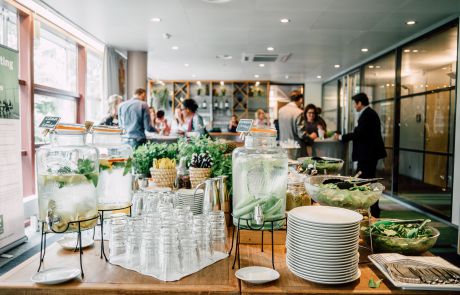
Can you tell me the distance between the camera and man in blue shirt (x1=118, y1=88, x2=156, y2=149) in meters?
5.57

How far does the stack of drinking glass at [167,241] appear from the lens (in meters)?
1.18

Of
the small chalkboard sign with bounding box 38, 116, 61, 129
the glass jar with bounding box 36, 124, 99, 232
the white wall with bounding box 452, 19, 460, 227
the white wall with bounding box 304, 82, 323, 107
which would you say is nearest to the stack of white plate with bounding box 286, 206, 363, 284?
the glass jar with bounding box 36, 124, 99, 232

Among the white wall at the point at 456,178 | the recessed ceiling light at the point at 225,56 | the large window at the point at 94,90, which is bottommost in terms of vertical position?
the white wall at the point at 456,178

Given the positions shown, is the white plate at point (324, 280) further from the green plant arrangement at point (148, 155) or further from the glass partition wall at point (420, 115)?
the glass partition wall at point (420, 115)

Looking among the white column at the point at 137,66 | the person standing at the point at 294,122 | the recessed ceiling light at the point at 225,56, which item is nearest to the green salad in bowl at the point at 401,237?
the person standing at the point at 294,122

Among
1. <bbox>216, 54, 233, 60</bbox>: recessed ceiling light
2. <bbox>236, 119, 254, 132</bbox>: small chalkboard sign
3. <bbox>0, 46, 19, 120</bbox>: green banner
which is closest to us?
<bbox>236, 119, 254, 132</bbox>: small chalkboard sign

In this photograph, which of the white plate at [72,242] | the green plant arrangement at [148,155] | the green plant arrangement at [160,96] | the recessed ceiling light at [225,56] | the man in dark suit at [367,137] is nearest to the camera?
the white plate at [72,242]

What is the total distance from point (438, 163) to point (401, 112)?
1.45 metres

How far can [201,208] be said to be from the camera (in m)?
1.66

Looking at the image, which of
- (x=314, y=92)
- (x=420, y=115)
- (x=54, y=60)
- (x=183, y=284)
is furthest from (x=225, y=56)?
(x=183, y=284)

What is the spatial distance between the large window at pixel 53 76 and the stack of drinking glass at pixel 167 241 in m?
3.99

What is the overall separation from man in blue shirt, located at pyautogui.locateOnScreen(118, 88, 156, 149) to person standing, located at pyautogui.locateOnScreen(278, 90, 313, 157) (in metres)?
2.12

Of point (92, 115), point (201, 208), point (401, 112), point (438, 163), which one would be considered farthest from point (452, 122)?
point (92, 115)

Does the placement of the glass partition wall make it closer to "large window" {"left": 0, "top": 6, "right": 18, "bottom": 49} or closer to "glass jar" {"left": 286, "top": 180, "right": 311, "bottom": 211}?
"glass jar" {"left": 286, "top": 180, "right": 311, "bottom": 211}
